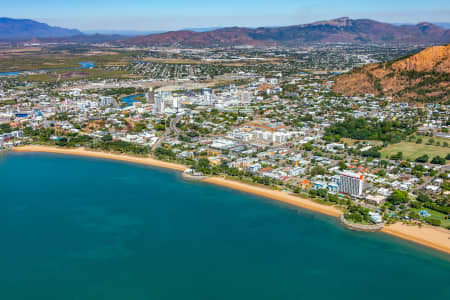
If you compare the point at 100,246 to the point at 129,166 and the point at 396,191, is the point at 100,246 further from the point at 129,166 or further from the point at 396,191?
the point at 396,191

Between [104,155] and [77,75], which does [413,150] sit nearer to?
[104,155]

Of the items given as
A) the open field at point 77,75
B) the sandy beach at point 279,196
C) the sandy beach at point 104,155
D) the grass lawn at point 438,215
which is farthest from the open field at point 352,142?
the open field at point 77,75

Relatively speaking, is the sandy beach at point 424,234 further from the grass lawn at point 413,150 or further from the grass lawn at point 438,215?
the grass lawn at point 413,150

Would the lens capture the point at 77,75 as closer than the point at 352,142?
No

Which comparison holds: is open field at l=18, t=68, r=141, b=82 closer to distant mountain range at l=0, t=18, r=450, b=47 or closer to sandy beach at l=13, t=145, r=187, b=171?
sandy beach at l=13, t=145, r=187, b=171

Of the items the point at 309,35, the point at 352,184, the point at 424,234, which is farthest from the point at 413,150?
the point at 309,35

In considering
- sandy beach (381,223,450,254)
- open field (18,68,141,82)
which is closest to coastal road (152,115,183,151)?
sandy beach (381,223,450,254)
